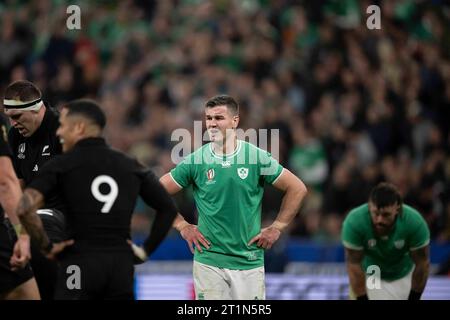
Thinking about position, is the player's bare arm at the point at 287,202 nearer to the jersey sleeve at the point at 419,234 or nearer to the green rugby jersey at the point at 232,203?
the green rugby jersey at the point at 232,203

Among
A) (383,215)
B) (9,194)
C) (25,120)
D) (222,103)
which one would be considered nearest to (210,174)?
(222,103)

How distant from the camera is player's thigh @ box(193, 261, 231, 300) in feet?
30.7

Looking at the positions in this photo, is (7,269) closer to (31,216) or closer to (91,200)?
(31,216)

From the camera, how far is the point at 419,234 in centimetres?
1048

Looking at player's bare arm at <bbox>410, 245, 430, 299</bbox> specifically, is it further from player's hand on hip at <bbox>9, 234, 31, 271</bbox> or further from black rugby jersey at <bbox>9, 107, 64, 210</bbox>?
player's hand on hip at <bbox>9, 234, 31, 271</bbox>

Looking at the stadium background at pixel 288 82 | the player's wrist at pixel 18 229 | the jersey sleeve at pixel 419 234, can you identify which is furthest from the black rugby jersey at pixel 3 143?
the stadium background at pixel 288 82

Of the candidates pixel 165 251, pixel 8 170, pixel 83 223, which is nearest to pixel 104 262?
pixel 83 223

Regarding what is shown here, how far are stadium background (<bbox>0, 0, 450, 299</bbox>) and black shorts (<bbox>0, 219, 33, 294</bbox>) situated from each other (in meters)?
5.83

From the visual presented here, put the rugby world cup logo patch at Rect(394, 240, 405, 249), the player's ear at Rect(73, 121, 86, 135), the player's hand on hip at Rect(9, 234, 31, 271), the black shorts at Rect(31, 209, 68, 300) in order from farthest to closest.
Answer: the rugby world cup logo patch at Rect(394, 240, 405, 249)
the black shorts at Rect(31, 209, 68, 300)
the player's hand on hip at Rect(9, 234, 31, 271)
the player's ear at Rect(73, 121, 86, 135)

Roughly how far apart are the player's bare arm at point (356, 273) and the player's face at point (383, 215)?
0.39 meters

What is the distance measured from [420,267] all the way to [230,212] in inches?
95.2

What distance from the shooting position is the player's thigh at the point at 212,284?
30.7 ft

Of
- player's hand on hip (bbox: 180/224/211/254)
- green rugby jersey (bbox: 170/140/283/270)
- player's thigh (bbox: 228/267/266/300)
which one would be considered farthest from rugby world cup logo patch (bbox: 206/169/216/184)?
player's thigh (bbox: 228/267/266/300)
